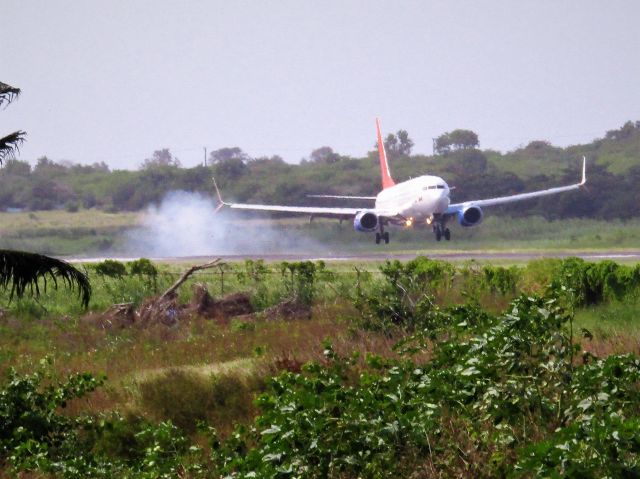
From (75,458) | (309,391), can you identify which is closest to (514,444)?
(309,391)

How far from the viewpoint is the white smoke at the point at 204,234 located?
9594 cm

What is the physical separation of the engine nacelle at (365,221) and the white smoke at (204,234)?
980 centimetres

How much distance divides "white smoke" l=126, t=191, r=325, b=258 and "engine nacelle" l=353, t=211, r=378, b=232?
32.1ft

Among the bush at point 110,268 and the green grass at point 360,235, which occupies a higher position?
the bush at point 110,268

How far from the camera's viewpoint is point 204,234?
101438 millimetres

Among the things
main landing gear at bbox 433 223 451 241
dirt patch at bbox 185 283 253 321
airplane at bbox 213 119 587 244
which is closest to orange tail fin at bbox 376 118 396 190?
airplane at bbox 213 119 587 244

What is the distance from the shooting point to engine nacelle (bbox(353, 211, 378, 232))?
82.9 meters

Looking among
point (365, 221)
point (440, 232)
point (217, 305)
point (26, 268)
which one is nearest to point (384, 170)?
point (440, 232)

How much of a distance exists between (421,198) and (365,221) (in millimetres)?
6692

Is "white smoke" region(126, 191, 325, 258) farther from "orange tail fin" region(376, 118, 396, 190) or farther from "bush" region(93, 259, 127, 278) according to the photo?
"bush" region(93, 259, 127, 278)

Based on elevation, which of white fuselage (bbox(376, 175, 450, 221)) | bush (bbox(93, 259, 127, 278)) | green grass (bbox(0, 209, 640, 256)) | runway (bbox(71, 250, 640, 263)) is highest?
white fuselage (bbox(376, 175, 450, 221))

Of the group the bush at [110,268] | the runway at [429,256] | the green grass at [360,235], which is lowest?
the runway at [429,256]

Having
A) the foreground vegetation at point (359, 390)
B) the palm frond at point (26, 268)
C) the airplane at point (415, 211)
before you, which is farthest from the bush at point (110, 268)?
the palm frond at point (26, 268)

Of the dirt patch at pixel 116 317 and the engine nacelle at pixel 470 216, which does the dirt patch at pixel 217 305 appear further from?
the engine nacelle at pixel 470 216
